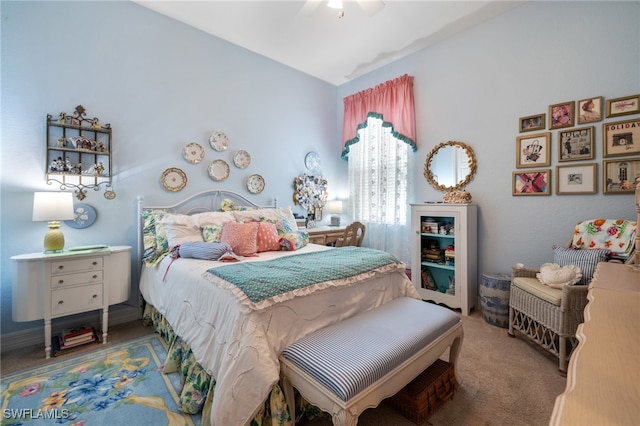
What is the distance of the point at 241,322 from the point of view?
4.29ft

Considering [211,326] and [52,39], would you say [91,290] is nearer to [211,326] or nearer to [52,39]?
[211,326]

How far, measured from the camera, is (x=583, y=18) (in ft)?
7.77

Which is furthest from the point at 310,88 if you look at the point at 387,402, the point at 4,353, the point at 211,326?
the point at 4,353

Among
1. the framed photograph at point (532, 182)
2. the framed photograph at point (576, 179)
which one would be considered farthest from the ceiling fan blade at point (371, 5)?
the framed photograph at point (576, 179)

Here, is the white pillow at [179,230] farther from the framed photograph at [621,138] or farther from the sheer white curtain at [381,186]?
the framed photograph at [621,138]

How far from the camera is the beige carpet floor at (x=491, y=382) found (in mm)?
1471

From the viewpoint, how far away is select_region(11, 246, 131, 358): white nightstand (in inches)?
77.2

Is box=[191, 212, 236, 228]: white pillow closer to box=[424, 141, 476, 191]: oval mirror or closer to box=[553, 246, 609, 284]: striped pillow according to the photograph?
box=[424, 141, 476, 191]: oval mirror

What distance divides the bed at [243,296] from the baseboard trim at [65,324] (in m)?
0.38

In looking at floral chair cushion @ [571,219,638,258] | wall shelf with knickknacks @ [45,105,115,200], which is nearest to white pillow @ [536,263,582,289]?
floral chair cushion @ [571,219,638,258]

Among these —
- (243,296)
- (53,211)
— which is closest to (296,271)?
(243,296)

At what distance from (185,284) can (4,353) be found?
1643 mm

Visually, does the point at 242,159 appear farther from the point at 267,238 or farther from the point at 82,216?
the point at 82,216

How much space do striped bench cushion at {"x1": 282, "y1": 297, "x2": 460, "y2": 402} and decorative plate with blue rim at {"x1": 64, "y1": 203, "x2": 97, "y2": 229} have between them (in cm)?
227
